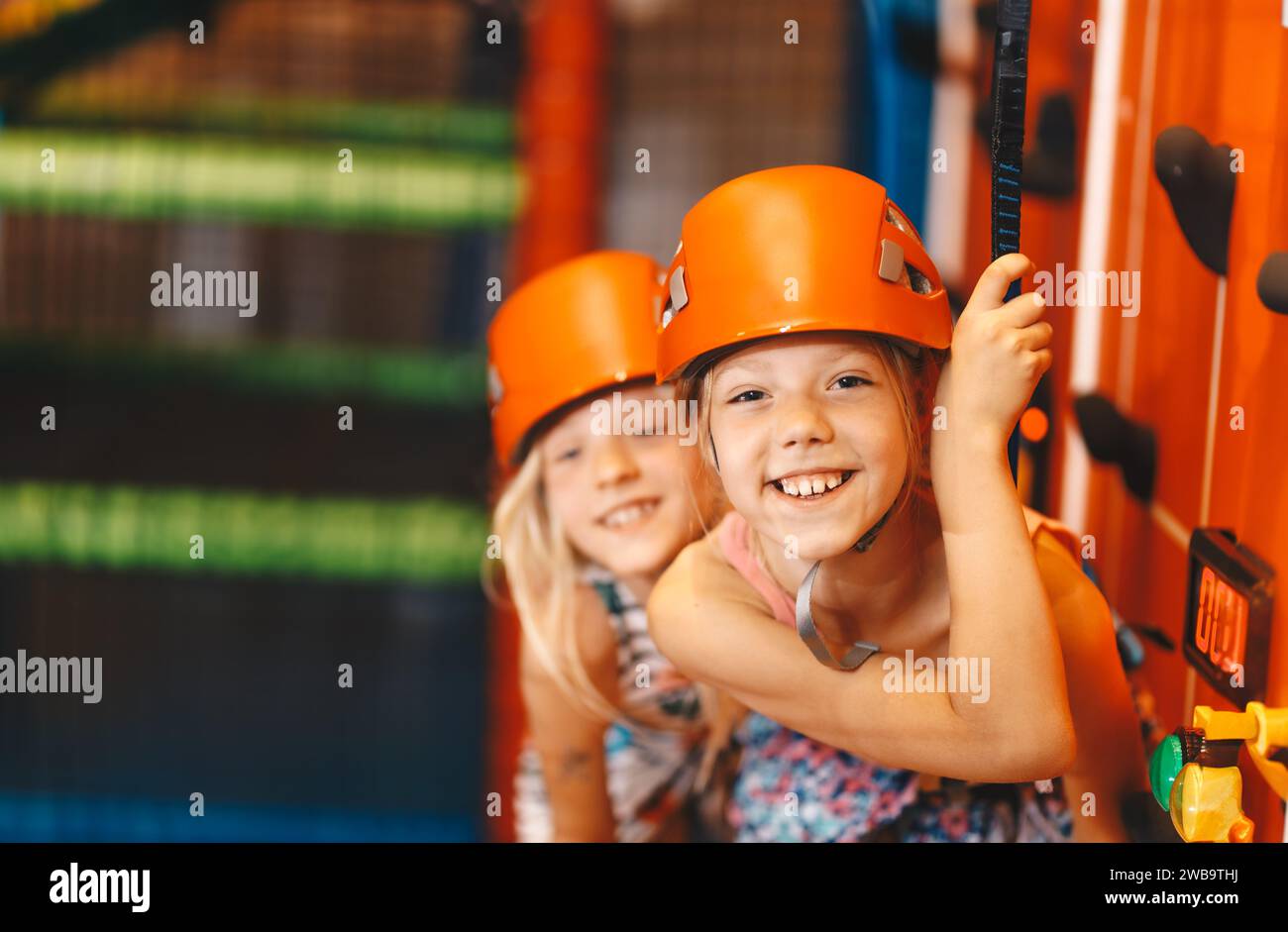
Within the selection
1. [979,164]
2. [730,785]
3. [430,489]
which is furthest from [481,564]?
[979,164]

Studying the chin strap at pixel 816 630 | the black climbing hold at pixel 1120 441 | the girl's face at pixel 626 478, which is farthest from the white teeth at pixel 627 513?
the black climbing hold at pixel 1120 441

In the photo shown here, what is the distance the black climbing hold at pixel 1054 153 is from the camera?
151 cm

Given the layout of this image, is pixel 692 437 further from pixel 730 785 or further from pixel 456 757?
pixel 456 757

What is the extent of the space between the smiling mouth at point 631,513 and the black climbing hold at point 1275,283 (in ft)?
2.29

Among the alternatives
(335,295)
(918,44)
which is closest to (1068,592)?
(918,44)

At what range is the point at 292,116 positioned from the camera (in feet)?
5.49

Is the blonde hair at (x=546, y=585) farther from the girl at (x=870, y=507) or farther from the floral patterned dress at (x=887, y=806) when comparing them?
the girl at (x=870, y=507)

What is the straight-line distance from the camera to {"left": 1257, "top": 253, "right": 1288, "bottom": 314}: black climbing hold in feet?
3.36

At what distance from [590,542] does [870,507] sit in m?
0.49

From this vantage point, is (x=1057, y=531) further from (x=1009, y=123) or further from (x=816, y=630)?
(x=1009, y=123)

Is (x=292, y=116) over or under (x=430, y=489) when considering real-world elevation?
over

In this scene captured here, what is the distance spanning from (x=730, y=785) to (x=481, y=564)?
493 millimetres
